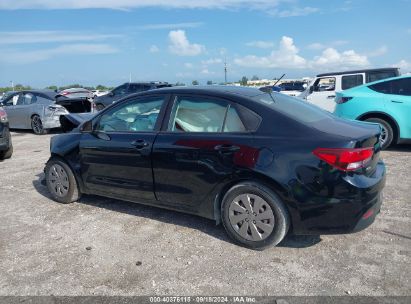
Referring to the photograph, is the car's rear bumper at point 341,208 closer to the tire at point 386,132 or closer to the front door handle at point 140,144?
the front door handle at point 140,144

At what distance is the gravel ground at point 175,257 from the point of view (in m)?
3.04

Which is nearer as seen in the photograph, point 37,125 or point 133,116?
point 133,116

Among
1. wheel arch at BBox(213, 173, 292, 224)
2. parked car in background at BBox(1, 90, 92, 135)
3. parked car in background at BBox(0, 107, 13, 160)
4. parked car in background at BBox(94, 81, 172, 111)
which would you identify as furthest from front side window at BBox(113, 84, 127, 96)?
wheel arch at BBox(213, 173, 292, 224)

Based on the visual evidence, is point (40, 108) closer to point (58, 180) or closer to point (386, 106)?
point (58, 180)

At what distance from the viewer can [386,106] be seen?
7.31 metres

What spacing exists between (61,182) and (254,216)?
2.88m

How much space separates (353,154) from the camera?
10.3ft

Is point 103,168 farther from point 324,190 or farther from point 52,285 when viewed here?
point 324,190

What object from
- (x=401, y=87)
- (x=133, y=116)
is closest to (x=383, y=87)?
(x=401, y=87)

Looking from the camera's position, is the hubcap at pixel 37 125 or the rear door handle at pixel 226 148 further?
the hubcap at pixel 37 125

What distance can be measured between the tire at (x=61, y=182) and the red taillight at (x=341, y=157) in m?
3.27

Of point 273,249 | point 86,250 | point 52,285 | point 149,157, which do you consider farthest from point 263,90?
point 52,285

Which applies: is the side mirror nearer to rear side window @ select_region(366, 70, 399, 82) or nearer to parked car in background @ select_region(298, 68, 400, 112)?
parked car in background @ select_region(298, 68, 400, 112)

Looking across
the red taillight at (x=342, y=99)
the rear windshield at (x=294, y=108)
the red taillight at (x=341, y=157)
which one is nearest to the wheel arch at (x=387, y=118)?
the red taillight at (x=342, y=99)
